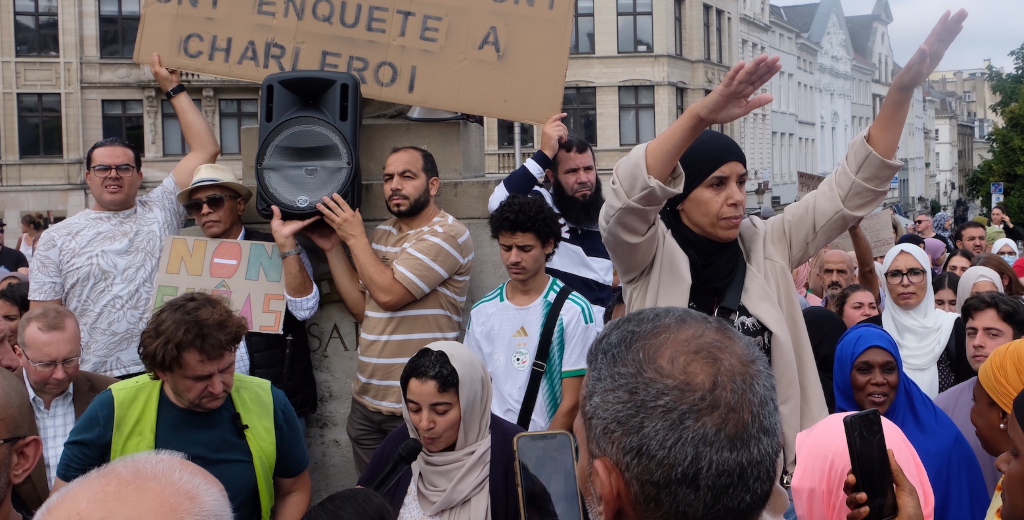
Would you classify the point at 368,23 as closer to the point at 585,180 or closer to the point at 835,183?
the point at 585,180

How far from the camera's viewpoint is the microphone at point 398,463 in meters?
3.16

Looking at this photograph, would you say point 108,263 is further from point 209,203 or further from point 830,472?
point 830,472

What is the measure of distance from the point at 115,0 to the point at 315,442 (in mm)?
32456

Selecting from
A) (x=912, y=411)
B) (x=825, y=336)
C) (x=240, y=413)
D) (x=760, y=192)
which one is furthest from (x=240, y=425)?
(x=760, y=192)

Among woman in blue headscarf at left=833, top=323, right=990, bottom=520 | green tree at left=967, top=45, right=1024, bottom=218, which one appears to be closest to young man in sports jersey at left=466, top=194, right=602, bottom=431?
woman in blue headscarf at left=833, top=323, right=990, bottom=520

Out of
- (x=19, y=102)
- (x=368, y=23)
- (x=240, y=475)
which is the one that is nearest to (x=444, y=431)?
(x=240, y=475)

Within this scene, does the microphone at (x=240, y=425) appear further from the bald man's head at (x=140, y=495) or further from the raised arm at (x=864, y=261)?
the raised arm at (x=864, y=261)

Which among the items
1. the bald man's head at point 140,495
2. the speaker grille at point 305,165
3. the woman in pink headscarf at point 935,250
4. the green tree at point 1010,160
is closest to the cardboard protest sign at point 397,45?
the speaker grille at point 305,165

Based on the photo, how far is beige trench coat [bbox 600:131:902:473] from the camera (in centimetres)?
281

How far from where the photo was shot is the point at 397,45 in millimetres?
4945

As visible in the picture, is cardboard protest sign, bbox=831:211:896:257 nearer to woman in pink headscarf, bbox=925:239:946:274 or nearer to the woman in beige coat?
woman in pink headscarf, bbox=925:239:946:274

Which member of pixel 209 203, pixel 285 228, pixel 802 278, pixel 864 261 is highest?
pixel 209 203

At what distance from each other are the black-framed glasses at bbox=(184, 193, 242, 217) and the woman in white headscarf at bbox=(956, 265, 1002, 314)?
14.6ft

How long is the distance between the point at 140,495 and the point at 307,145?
2883mm
